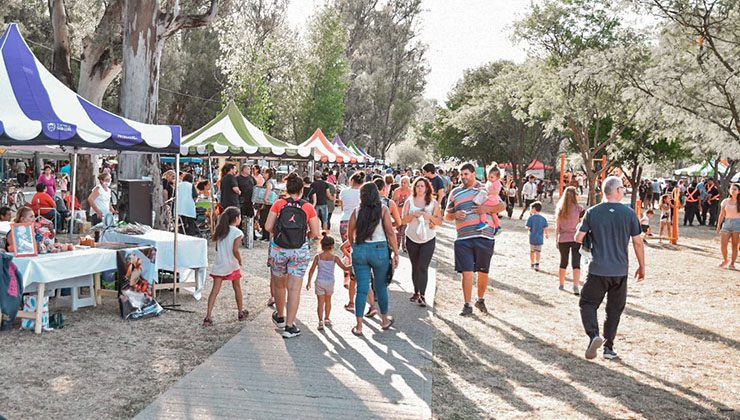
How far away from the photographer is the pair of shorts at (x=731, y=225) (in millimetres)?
13523

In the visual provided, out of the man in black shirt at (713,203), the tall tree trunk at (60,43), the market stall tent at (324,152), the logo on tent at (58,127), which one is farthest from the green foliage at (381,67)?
the logo on tent at (58,127)

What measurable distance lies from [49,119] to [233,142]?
28.3ft

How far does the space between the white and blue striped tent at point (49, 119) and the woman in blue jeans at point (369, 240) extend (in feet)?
9.11

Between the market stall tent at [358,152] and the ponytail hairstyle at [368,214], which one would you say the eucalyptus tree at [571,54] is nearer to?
the market stall tent at [358,152]

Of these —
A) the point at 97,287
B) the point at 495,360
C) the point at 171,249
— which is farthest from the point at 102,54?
the point at 495,360

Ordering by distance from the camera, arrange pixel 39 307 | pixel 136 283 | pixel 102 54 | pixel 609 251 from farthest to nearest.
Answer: pixel 102 54, pixel 136 283, pixel 39 307, pixel 609 251

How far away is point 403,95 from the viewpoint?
54031mm

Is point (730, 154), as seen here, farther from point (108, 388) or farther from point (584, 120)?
point (108, 388)

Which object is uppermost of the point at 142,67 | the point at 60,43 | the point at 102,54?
the point at 60,43

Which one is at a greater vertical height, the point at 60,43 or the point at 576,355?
the point at 60,43

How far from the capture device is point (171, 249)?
855 centimetres

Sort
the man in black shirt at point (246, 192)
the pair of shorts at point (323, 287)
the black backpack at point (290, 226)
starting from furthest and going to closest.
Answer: the man in black shirt at point (246, 192)
the pair of shorts at point (323, 287)
the black backpack at point (290, 226)

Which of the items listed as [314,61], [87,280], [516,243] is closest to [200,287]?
[87,280]

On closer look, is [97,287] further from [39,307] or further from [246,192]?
[246,192]
